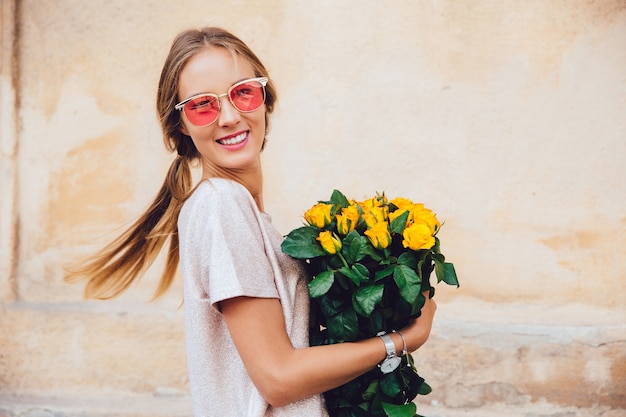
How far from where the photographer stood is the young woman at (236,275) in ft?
5.45

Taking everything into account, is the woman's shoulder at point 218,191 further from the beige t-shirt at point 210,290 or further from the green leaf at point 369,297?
the green leaf at point 369,297

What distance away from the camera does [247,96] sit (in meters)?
A: 1.91

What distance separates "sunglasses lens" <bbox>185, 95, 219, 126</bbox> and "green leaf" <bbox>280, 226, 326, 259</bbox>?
1.28 ft

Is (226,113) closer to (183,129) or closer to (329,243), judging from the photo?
(183,129)

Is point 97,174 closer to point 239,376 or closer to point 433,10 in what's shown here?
point 433,10

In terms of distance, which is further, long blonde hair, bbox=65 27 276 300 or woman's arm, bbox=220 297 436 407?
long blonde hair, bbox=65 27 276 300

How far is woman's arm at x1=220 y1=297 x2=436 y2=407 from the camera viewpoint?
1.65m

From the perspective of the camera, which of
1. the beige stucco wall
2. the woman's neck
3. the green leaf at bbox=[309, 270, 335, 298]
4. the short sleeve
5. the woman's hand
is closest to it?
the short sleeve

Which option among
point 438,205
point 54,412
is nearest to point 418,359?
point 438,205

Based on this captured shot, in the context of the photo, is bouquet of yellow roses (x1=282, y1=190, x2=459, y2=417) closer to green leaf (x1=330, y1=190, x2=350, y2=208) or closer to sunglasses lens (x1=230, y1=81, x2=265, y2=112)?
green leaf (x1=330, y1=190, x2=350, y2=208)

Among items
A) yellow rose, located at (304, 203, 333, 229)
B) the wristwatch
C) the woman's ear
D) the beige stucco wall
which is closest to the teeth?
the woman's ear

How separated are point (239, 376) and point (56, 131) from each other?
10.9ft

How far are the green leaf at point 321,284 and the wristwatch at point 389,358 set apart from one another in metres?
0.21

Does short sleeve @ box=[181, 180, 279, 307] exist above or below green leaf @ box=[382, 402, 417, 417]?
above
